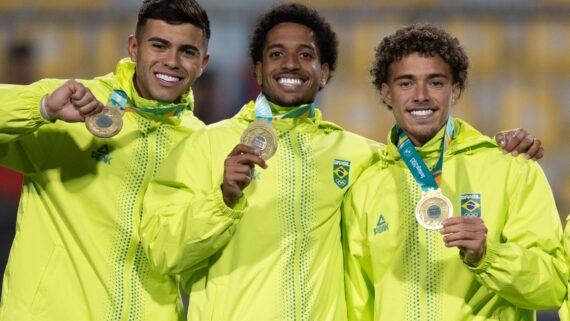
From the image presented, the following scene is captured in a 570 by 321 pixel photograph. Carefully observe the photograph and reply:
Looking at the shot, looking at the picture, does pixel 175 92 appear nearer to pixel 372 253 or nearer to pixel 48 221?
pixel 48 221

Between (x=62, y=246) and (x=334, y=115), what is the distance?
5.06 metres

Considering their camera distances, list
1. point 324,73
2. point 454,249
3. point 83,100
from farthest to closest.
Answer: point 324,73 < point 454,249 < point 83,100

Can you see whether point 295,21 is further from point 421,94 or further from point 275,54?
point 421,94

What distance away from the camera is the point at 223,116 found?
930cm

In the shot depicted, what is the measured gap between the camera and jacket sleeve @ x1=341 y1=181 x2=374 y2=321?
4738 mm

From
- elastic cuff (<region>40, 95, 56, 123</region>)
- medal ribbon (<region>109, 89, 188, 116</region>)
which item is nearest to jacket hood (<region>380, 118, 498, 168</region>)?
medal ribbon (<region>109, 89, 188, 116</region>)

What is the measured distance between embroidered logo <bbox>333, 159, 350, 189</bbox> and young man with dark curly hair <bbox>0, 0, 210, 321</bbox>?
697mm

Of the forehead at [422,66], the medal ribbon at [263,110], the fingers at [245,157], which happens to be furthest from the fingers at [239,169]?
the forehead at [422,66]

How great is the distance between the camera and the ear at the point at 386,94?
4930mm

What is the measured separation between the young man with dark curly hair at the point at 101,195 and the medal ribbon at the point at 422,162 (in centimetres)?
98

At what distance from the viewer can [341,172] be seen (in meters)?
4.84

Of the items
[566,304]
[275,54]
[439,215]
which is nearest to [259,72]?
[275,54]

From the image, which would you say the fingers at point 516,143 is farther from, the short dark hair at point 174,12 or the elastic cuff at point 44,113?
the elastic cuff at point 44,113

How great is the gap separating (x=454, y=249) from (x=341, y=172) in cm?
58
